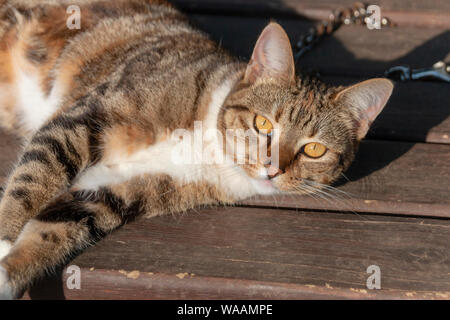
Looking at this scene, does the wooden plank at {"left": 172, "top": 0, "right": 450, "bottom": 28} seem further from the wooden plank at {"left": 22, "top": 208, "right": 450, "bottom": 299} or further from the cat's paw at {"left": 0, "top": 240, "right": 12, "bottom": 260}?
the cat's paw at {"left": 0, "top": 240, "right": 12, "bottom": 260}

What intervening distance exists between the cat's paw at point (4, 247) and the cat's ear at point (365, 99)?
1.23 m

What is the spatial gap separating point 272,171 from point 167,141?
398 millimetres

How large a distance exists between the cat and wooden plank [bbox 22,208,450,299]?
0.09m

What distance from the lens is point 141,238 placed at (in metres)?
1.55

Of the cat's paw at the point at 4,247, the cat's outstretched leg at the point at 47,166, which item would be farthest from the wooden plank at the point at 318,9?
the cat's paw at the point at 4,247

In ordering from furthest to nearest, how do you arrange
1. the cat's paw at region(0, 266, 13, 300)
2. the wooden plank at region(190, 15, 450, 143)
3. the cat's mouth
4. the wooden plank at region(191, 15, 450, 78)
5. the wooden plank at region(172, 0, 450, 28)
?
the wooden plank at region(172, 0, 450, 28) → the wooden plank at region(191, 15, 450, 78) → the wooden plank at region(190, 15, 450, 143) → the cat's mouth → the cat's paw at region(0, 266, 13, 300)

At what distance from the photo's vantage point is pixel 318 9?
2.62 meters

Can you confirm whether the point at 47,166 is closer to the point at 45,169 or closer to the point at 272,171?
the point at 45,169

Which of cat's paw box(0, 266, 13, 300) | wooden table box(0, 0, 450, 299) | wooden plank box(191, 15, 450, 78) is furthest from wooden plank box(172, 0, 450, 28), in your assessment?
cat's paw box(0, 266, 13, 300)

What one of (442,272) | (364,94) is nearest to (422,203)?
(442,272)

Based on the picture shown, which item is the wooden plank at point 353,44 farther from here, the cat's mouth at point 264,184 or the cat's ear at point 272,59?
the cat's mouth at point 264,184

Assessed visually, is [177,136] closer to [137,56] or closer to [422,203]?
[137,56]

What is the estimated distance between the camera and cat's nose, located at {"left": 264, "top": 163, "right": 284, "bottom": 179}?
64.7 inches
